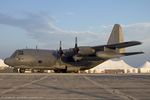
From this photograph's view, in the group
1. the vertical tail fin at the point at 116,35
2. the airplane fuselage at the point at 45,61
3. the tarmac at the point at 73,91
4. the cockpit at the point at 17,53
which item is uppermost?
the vertical tail fin at the point at 116,35

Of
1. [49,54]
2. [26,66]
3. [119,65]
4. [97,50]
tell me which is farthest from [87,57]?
[119,65]

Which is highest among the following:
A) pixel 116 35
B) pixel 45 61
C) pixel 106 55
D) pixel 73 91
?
pixel 116 35

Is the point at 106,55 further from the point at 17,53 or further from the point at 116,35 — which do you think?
the point at 17,53

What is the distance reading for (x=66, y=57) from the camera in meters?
55.0

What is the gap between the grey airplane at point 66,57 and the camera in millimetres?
52469

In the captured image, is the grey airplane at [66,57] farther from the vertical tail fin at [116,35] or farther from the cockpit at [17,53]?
the vertical tail fin at [116,35]

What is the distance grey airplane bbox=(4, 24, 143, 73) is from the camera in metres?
52.5

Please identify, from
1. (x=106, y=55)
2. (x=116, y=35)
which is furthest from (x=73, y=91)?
(x=116, y=35)

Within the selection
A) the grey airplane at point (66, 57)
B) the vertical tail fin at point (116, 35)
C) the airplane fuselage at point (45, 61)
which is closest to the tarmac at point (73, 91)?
the grey airplane at point (66, 57)

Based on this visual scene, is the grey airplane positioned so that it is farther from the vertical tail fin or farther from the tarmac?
the tarmac

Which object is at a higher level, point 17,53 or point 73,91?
point 17,53

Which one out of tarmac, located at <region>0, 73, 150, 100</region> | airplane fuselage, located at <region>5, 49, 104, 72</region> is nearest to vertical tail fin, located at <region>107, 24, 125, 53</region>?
airplane fuselage, located at <region>5, 49, 104, 72</region>

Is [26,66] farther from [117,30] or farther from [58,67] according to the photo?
[117,30]

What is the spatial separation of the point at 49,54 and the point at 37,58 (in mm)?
2171
